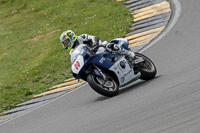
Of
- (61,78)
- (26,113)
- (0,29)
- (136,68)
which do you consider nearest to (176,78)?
(136,68)

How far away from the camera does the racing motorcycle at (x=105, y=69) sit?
823 cm

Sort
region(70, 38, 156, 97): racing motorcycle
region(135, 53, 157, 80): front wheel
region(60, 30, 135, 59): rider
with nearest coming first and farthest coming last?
region(70, 38, 156, 97): racing motorcycle → region(60, 30, 135, 59): rider → region(135, 53, 157, 80): front wheel

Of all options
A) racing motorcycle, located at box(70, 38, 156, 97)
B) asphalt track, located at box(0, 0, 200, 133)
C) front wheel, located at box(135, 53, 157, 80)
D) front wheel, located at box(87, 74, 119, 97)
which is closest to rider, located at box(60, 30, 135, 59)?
racing motorcycle, located at box(70, 38, 156, 97)

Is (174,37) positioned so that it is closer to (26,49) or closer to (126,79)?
(126,79)

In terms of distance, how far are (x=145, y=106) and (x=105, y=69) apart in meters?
2.14

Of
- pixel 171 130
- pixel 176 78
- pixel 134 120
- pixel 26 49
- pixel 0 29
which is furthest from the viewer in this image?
pixel 0 29

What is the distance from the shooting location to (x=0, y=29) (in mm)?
20234

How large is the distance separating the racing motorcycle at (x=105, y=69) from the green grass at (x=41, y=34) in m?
3.36

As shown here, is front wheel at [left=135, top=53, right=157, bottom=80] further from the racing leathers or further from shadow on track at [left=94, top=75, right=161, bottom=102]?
the racing leathers

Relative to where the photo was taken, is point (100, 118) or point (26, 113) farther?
point (26, 113)

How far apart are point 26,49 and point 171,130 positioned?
11.7 m

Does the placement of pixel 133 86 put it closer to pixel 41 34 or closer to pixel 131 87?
pixel 131 87

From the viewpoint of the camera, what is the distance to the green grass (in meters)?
12.4

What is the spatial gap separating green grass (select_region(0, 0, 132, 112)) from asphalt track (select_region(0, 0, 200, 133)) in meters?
2.56
